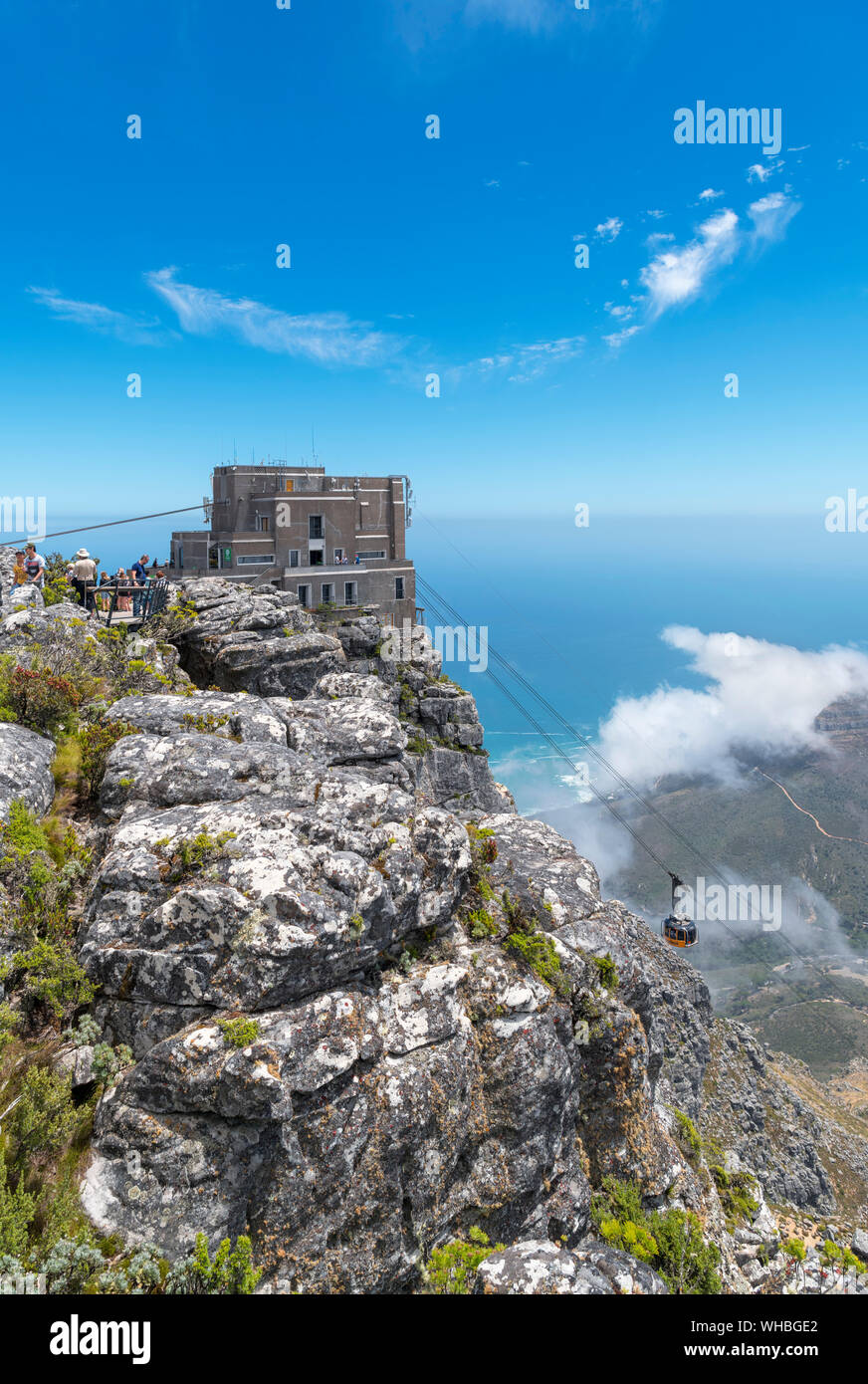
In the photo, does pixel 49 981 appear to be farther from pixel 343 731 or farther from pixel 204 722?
pixel 343 731

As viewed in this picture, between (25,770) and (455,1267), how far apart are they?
10.3 metres

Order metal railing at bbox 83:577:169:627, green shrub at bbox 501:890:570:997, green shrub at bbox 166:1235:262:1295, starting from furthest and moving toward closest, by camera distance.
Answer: metal railing at bbox 83:577:169:627 < green shrub at bbox 501:890:570:997 < green shrub at bbox 166:1235:262:1295

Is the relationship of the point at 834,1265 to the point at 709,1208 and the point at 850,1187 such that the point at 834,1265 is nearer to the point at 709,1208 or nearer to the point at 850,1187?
the point at 709,1208

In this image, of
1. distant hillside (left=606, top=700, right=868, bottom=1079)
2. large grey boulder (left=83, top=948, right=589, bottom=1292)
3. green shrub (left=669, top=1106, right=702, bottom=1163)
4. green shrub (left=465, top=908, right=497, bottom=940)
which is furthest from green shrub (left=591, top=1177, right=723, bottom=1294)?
distant hillside (left=606, top=700, right=868, bottom=1079)

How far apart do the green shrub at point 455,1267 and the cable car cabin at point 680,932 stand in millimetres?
37103

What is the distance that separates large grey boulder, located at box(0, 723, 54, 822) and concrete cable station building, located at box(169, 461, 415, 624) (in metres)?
31.7

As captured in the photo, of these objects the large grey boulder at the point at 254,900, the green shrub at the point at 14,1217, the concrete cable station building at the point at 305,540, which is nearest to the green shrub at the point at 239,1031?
the large grey boulder at the point at 254,900

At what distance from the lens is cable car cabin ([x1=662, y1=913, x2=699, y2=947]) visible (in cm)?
4322

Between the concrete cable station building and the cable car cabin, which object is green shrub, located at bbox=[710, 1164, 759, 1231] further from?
the concrete cable station building

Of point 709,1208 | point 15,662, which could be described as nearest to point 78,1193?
point 15,662

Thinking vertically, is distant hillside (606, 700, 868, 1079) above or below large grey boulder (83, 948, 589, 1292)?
below

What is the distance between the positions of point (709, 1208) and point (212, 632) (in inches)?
962

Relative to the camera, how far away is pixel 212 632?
28125 millimetres

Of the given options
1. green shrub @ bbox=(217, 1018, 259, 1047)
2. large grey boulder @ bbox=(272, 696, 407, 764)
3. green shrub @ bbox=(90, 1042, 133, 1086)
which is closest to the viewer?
green shrub @ bbox=(217, 1018, 259, 1047)
